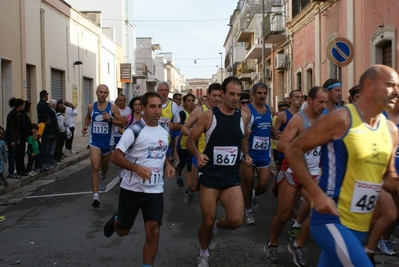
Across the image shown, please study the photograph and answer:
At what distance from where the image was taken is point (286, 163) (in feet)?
18.8

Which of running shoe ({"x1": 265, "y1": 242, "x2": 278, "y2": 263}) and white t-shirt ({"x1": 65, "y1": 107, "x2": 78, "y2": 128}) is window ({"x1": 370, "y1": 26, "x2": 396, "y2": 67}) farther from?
white t-shirt ({"x1": 65, "y1": 107, "x2": 78, "y2": 128})

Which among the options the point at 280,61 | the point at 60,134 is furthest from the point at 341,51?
the point at 280,61

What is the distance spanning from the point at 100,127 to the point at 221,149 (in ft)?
13.1

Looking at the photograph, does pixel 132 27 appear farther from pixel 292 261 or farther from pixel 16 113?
pixel 292 261

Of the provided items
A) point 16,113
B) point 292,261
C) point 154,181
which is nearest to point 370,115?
point 154,181

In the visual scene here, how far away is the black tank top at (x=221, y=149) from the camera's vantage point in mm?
5395

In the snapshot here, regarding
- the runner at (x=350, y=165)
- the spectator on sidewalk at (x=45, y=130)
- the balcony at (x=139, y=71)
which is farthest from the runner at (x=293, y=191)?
the balcony at (x=139, y=71)

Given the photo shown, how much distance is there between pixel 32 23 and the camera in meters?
20.0

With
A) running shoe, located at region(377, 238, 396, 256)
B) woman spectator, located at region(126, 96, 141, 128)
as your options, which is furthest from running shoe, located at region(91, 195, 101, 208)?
running shoe, located at region(377, 238, 396, 256)

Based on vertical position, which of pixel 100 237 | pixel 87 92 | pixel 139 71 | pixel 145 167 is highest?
pixel 139 71

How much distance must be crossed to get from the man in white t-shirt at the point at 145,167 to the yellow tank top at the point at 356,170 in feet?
6.50

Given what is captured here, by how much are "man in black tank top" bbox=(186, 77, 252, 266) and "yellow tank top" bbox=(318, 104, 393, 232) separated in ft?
6.77

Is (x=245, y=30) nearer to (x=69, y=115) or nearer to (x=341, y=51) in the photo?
(x=69, y=115)

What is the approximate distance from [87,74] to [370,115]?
88.1 ft
